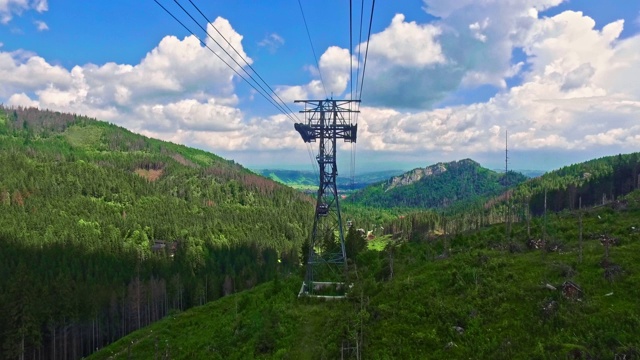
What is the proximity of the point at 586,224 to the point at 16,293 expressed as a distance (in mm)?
90696

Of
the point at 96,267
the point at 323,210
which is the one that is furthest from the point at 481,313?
the point at 96,267

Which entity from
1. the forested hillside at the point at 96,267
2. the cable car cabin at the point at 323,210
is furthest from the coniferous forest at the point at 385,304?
the cable car cabin at the point at 323,210

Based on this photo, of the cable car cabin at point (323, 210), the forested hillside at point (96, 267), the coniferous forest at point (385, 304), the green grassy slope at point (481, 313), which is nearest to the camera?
the green grassy slope at point (481, 313)

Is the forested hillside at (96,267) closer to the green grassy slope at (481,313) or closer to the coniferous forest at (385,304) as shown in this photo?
the coniferous forest at (385,304)

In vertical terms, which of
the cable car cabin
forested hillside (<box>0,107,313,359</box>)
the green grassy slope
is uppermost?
the cable car cabin

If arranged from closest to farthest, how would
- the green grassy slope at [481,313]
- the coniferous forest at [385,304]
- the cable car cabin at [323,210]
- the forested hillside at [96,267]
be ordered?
the green grassy slope at [481,313] < the coniferous forest at [385,304] < the cable car cabin at [323,210] < the forested hillside at [96,267]

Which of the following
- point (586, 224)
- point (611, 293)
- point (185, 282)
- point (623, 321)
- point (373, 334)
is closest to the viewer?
point (623, 321)

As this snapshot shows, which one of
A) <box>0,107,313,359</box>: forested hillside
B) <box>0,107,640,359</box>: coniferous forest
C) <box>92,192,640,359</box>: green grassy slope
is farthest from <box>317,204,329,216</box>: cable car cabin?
<box>0,107,313,359</box>: forested hillside

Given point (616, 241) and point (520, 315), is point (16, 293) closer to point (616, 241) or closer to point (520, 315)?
point (520, 315)

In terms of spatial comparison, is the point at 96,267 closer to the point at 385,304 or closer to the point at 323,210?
the point at 323,210

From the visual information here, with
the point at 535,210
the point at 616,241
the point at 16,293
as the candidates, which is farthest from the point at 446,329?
the point at 535,210

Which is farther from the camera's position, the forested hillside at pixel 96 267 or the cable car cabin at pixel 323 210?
the forested hillside at pixel 96 267

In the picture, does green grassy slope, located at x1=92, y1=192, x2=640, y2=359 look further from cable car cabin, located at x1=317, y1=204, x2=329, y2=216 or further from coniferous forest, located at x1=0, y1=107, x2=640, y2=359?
cable car cabin, located at x1=317, y1=204, x2=329, y2=216

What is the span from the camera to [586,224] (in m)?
59.6
